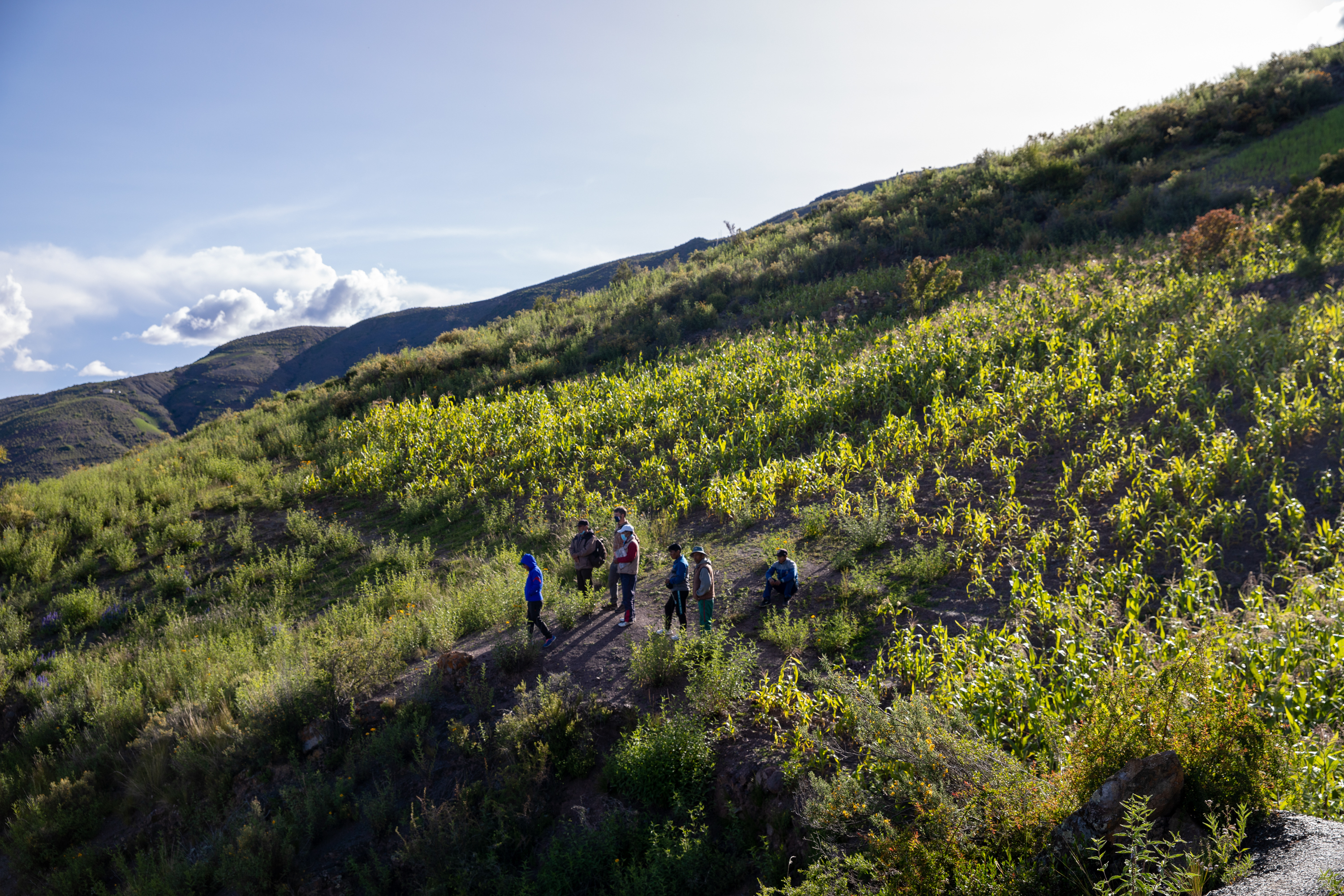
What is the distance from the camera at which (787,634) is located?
22.1ft

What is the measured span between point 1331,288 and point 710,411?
12172 millimetres

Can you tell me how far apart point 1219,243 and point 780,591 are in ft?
47.8

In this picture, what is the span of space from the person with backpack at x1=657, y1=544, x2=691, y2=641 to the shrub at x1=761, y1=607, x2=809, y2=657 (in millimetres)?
991

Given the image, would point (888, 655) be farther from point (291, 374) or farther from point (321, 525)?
point (291, 374)

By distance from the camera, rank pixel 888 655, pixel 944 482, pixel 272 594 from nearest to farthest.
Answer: pixel 888 655 → pixel 944 482 → pixel 272 594

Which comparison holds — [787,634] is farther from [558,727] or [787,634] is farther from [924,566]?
[558,727]

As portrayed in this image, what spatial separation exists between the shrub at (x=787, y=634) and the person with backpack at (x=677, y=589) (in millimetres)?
991

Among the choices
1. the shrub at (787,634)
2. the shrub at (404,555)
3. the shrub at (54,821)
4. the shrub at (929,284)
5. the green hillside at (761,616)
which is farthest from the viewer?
the shrub at (929,284)

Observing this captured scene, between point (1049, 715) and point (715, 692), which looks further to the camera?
point (715, 692)

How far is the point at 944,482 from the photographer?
941cm

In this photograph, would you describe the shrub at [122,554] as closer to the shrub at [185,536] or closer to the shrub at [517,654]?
the shrub at [185,536]

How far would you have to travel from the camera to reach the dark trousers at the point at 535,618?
24.3ft

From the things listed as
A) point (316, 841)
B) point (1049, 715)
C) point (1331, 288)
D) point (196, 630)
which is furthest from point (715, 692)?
point (1331, 288)

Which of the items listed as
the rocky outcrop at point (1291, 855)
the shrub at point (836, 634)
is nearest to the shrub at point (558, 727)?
the shrub at point (836, 634)
